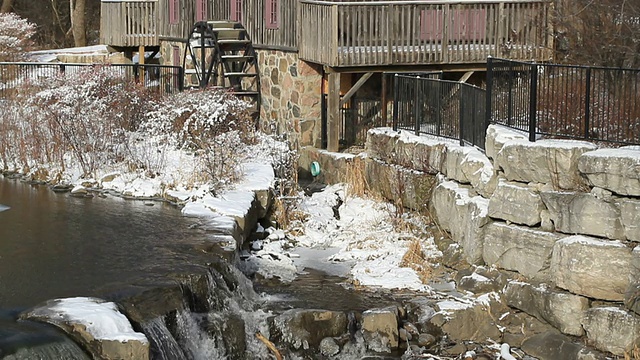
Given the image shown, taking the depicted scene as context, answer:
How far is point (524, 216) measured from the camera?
1246 cm

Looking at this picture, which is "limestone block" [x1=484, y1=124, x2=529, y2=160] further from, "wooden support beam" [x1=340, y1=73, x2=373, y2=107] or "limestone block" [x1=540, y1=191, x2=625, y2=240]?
"wooden support beam" [x1=340, y1=73, x2=373, y2=107]

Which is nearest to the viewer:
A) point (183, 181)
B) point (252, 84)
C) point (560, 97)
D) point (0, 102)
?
point (560, 97)

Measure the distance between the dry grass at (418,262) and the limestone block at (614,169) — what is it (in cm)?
290

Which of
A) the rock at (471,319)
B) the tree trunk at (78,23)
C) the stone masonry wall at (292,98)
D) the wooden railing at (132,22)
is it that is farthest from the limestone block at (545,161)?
the tree trunk at (78,23)

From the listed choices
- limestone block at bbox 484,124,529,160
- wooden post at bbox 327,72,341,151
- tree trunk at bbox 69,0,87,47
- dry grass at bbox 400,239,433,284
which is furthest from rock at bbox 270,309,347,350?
tree trunk at bbox 69,0,87,47

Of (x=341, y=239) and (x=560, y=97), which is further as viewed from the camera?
(x=341, y=239)

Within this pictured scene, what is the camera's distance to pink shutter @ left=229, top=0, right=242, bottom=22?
2325 centimetres

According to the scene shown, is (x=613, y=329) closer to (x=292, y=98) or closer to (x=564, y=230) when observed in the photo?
(x=564, y=230)

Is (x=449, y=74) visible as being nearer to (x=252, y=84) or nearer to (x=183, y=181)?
(x=252, y=84)

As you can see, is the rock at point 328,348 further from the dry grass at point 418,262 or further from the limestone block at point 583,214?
the limestone block at point 583,214

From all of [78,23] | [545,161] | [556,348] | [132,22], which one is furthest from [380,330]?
[78,23]

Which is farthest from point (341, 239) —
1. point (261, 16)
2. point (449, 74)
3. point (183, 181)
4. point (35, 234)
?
point (261, 16)

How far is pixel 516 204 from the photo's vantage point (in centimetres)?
1255

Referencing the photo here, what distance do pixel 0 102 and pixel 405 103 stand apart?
7.37 metres
